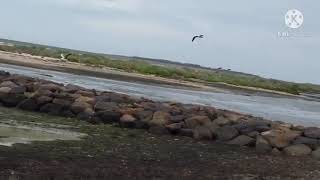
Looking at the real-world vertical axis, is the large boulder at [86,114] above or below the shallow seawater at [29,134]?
above

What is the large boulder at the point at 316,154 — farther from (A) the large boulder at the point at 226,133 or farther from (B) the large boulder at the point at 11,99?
(B) the large boulder at the point at 11,99

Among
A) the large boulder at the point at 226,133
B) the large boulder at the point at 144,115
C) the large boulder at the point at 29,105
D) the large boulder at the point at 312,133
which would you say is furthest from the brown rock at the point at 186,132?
the large boulder at the point at 29,105

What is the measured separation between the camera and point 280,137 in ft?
52.6

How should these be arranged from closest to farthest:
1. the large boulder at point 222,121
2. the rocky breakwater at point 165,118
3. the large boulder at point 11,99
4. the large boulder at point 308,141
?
1. the large boulder at point 308,141
2. the rocky breakwater at point 165,118
3. the large boulder at point 222,121
4. the large boulder at point 11,99

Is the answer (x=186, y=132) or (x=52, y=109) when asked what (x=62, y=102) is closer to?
(x=52, y=109)

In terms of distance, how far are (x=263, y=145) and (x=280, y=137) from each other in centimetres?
57

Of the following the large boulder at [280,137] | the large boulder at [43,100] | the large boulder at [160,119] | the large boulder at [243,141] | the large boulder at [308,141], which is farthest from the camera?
the large boulder at [43,100]

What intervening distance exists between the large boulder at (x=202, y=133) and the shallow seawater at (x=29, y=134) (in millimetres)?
3493

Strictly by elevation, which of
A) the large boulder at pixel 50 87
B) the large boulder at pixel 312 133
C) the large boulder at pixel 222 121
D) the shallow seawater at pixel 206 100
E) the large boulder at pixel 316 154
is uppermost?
the large boulder at pixel 50 87

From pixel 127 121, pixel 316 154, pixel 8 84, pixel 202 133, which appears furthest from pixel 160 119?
pixel 8 84

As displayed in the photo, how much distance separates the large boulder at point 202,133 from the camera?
16844mm

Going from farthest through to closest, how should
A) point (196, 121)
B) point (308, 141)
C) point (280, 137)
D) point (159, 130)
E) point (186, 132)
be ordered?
1. point (196, 121)
2. point (159, 130)
3. point (186, 132)
4. point (308, 141)
5. point (280, 137)

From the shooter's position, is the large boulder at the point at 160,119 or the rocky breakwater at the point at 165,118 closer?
the rocky breakwater at the point at 165,118

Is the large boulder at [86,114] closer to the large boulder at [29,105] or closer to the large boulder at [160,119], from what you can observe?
the large boulder at [29,105]
